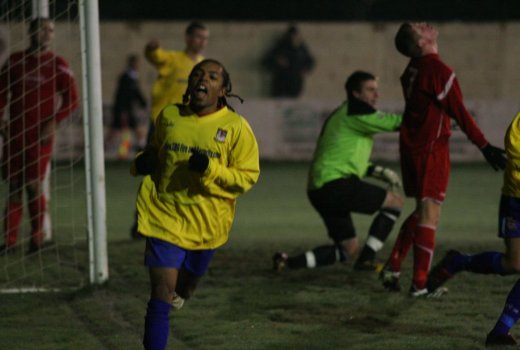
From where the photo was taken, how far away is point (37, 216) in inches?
401

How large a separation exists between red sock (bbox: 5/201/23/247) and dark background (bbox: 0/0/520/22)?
13335 millimetres

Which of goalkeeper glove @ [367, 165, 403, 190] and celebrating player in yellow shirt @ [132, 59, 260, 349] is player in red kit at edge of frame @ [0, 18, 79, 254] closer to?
goalkeeper glove @ [367, 165, 403, 190]

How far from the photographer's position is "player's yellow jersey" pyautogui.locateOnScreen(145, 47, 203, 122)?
444 inches

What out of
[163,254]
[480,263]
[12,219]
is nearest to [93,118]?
[12,219]

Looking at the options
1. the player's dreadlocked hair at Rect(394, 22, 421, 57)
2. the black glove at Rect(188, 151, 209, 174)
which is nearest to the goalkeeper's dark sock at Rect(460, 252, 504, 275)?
the player's dreadlocked hair at Rect(394, 22, 421, 57)

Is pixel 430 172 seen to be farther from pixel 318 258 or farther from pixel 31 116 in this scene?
pixel 31 116

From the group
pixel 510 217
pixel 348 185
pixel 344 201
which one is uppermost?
pixel 510 217

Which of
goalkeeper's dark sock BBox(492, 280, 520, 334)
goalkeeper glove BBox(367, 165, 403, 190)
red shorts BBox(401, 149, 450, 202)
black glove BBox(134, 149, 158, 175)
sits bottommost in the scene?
goalkeeper's dark sock BBox(492, 280, 520, 334)

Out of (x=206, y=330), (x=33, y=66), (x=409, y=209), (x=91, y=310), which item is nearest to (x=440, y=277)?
(x=206, y=330)

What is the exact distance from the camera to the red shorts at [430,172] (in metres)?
8.03

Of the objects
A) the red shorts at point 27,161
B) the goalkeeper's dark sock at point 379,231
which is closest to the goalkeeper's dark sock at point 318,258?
the goalkeeper's dark sock at point 379,231

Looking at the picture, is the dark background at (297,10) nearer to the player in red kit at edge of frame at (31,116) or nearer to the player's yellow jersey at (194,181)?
the player in red kit at edge of frame at (31,116)

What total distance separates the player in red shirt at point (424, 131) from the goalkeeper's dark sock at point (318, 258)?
3.31 feet

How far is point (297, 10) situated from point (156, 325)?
18.1 metres
